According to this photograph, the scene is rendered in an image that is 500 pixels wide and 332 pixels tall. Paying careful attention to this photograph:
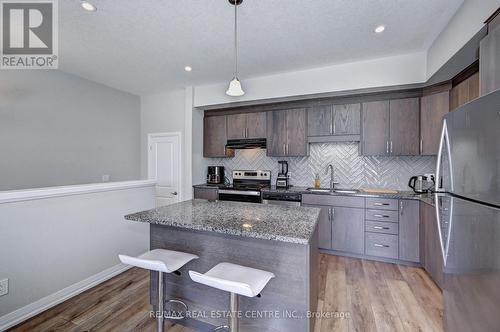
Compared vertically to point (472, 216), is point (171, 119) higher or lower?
higher

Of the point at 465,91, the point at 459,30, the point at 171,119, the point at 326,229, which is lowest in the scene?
the point at 326,229

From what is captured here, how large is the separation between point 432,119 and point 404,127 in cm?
31

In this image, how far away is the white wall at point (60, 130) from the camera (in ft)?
9.28

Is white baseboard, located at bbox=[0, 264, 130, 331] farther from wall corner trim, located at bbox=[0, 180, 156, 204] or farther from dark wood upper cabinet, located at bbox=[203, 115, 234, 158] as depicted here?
dark wood upper cabinet, located at bbox=[203, 115, 234, 158]

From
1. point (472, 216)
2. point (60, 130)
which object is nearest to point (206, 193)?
point (60, 130)

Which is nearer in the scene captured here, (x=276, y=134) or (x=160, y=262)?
(x=160, y=262)

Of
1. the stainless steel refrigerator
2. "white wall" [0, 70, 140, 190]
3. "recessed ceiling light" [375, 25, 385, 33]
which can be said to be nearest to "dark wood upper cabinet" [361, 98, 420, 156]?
"recessed ceiling light" [375, 25, 385, 33]

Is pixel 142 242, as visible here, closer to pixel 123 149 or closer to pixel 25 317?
pixel 25 317

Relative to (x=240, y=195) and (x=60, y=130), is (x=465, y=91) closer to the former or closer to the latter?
(x=240, y=195)

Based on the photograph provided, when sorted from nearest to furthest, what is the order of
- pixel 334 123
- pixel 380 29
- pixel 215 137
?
pixel 380 29
pixel 334 123
pixel 215 137

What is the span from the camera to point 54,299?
213cm

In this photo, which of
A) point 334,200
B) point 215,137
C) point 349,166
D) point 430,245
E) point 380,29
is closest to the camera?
point 380,29

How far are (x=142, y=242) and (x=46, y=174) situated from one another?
1690 mm

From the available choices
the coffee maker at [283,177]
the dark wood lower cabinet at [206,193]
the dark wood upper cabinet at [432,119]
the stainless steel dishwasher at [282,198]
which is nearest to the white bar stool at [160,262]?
the stainless steel dishwasher at [282,198]
